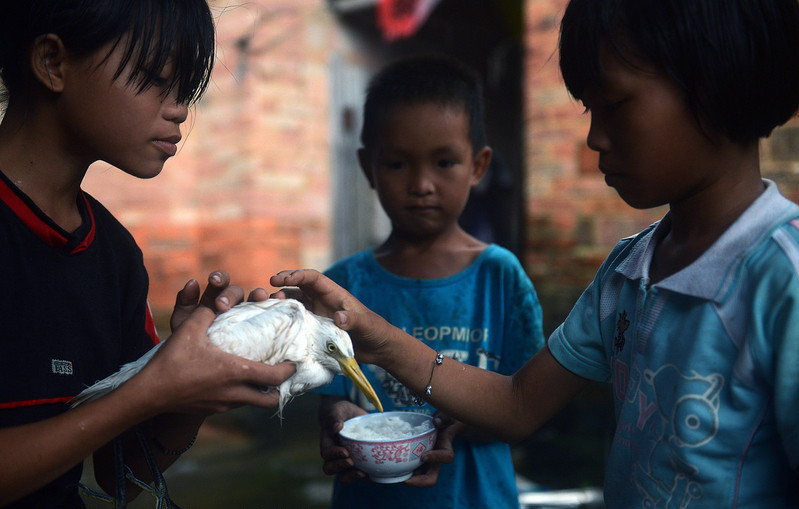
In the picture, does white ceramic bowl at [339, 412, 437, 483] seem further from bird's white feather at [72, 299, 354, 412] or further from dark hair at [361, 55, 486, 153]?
dark hair at [361, 55, 486, 153]

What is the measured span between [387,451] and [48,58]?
122 cm

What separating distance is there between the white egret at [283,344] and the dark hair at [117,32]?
586mm

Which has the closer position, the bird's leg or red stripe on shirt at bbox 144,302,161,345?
the bird's leg

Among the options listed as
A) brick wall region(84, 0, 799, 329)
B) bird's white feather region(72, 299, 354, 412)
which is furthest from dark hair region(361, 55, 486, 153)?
brick wall region(84, 0, 799, 329)

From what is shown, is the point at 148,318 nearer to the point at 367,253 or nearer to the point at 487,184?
the point at 367,253

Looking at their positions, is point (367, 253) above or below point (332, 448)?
above

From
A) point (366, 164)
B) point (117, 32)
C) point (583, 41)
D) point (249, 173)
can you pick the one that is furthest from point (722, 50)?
point (249, 173)

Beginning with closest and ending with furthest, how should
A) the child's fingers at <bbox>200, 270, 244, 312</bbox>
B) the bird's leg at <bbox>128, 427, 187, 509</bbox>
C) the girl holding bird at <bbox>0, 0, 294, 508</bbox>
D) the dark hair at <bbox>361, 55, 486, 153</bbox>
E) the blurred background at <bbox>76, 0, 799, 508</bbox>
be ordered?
the girl holding bird at <bbox>0, 0, 294, 508</bbox> → the bird's leg at <bbox>128, 427, 187, 509</bbox> → the child's fingers at <bbox>200, 270, 244, 312</bbox> → the dark hair at <bbox>361, 55, 486, 153</bbox> → the blurred background at <bbox>76, 0, 799, 508</bbox>

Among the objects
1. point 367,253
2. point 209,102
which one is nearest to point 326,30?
point 209,102

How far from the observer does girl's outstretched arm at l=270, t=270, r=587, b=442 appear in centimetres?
157

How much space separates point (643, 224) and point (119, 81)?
371 centimetres

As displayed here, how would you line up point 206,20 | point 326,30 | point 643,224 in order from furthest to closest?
point 326,30 → point 643,224 → point 206,20

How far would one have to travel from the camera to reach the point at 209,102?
5438 millimetres

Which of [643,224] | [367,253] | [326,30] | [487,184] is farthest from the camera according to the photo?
[326,30]
